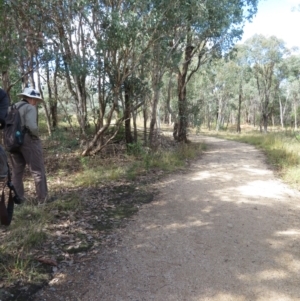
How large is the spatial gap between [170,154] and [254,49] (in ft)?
72.7

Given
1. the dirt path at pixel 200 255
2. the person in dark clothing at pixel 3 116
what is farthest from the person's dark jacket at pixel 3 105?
the dirt path at pixel 200 255

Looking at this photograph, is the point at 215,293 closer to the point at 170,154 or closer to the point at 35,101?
the point at 35,101

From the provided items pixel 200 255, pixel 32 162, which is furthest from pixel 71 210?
pixel 200 255

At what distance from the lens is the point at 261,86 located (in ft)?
108

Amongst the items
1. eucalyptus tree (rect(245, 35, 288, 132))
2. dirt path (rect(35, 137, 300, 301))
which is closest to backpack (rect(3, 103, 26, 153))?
dirt path (rect(35, 137, 300, 301))

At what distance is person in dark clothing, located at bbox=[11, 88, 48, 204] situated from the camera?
4.57m

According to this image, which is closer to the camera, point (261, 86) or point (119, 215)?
point (119, 215)

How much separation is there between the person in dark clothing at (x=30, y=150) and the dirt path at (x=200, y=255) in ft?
5.67

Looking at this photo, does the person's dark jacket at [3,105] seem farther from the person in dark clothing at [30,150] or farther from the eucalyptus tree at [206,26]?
the eucalyptus tree at [206,26]

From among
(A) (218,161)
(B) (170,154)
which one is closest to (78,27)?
(B) (170,154)

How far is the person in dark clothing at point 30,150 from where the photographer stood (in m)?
4.57

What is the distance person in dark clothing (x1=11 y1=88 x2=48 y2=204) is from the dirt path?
1728 millimetres

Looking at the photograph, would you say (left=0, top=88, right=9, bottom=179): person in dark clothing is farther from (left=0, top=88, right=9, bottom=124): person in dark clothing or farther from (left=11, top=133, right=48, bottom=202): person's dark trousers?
(left=11, top=133, right=48, bottom=202): person's dark trousers

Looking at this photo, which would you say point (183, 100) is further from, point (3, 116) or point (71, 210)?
point (3, 116)
